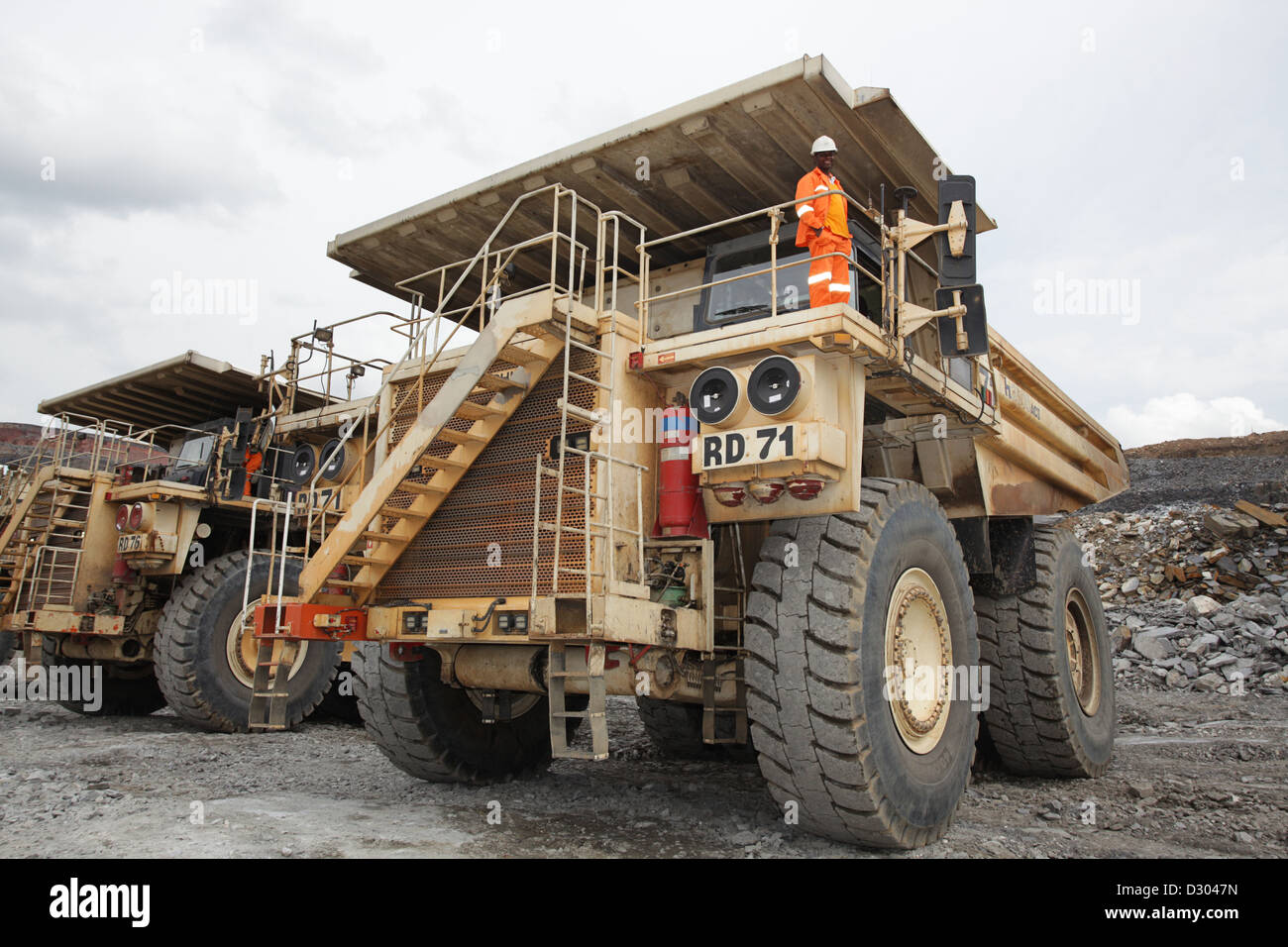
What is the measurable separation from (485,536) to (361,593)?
0.87m

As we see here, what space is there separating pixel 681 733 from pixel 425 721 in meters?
3.05

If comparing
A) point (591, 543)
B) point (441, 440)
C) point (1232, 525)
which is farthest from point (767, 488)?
point (1232, 525)

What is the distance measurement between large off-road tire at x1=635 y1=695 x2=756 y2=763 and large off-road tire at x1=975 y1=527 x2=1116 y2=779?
87.1 inches

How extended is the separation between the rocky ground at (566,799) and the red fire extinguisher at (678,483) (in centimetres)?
161

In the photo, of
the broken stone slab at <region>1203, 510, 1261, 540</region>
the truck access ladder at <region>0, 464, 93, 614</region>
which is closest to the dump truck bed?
the truck access ladder at <region>0, 464, 93, 614</region>

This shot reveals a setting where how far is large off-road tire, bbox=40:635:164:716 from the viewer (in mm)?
10445

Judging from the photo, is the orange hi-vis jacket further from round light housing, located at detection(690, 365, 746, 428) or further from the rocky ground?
the rocky ground

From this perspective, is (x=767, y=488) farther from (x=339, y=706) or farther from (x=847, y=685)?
(x=339, y=706)

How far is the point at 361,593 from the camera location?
17.9 feet

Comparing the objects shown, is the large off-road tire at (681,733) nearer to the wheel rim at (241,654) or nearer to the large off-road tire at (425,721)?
the large off-road tire at (425,721)

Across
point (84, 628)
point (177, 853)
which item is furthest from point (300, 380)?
point (177, 853)

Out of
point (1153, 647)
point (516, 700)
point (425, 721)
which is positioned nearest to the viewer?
point (425, 721)

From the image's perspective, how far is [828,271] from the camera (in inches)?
196

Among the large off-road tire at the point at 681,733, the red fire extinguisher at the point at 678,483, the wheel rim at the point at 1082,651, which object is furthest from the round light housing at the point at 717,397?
the wheel rim at the point at 1082,651
